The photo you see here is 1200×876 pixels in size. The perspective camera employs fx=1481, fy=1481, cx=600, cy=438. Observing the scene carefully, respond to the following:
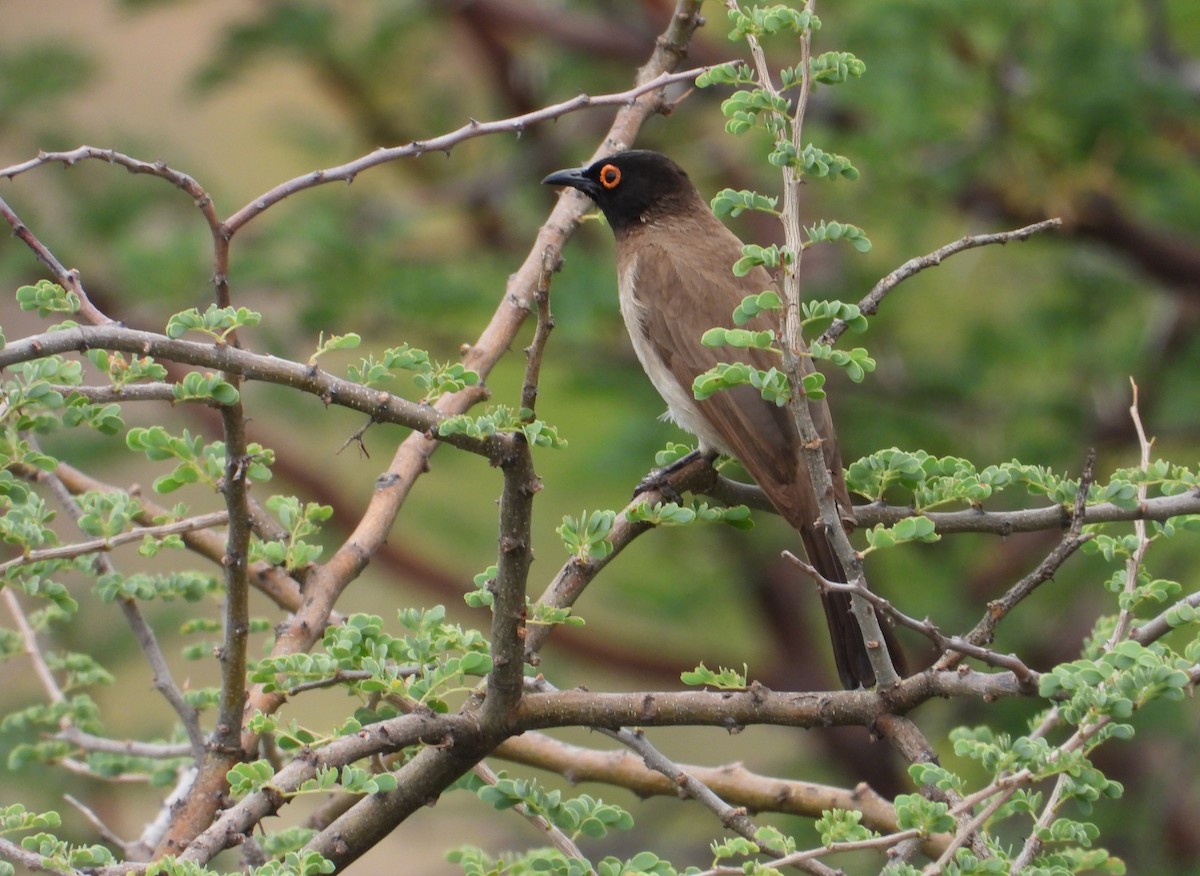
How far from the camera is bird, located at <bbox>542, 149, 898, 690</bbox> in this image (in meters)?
3.44

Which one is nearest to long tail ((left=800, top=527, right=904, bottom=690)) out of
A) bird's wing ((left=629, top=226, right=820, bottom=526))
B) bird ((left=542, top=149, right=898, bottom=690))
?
→ bird ((left=542, top=149, right=898, bottom=690))

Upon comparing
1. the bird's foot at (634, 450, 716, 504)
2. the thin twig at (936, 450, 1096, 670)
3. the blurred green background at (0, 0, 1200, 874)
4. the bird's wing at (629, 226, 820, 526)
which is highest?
the blurred green background at (0, 0, 1200, 874)

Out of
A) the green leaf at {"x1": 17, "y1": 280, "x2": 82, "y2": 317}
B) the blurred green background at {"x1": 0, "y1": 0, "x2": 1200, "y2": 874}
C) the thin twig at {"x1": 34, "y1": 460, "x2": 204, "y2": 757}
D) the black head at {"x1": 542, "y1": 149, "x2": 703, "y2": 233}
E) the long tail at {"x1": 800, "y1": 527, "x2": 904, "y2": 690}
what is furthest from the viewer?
the blurred green background at {"x1": 0, "y1": 0, "x2": 1200, "y2": 874}

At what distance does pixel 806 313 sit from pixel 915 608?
18.4 ft

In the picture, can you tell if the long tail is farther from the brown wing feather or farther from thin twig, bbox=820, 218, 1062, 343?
thin twig, bbox=820, 218, 1062, 343

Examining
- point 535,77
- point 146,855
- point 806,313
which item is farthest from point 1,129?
point 806,313

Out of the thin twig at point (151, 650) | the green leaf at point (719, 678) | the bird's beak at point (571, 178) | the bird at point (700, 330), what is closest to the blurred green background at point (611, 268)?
the bird at point (700, 330)

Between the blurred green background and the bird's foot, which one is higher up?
the blurred green background

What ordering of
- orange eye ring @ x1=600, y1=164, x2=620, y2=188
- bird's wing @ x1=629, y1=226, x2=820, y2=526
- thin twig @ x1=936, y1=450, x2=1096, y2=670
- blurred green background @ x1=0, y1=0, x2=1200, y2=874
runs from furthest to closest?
1. blurred green background @ x1=0, y1=0, x2=1200, y2=874
2. orange eye ring @ x1=600, y1=164, x2=620, y2=188
3. bird's wing @ x1=629, y1=226, x2=820, y2=526
4. thin twig @ x1=936, y1=450, x2=1096, y2=670

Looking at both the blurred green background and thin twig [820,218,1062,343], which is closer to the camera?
thin twig [820,218,1062,343]

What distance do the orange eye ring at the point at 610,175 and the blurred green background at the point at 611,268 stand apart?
1.40 meters

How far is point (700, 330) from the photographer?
424 centimetres

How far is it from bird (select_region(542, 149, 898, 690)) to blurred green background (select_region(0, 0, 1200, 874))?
4.33 ft

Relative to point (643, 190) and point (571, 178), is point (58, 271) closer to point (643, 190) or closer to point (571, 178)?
point (571, 178)
